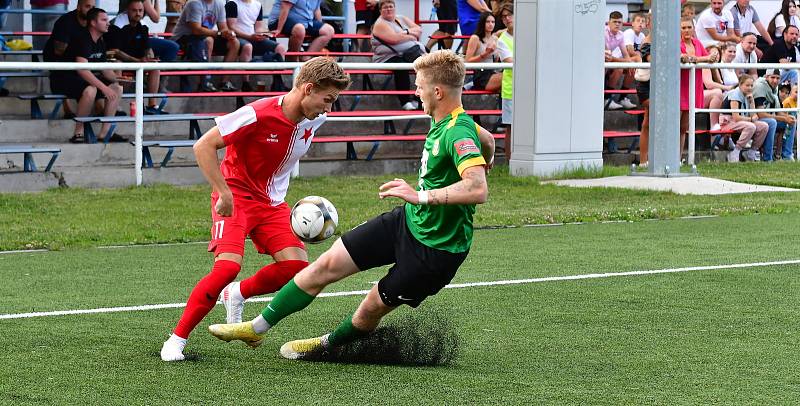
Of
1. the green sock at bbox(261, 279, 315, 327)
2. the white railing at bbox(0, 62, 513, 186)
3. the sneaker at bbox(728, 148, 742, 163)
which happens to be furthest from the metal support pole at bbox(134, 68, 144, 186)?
the sneaker at bbox(728, 148, 742, 163)

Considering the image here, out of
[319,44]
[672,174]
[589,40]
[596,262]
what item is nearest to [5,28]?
[319,44]

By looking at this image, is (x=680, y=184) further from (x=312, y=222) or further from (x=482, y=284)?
(x=312, y=222)

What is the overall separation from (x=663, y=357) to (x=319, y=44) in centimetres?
1365

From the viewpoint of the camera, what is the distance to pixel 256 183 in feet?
23.9

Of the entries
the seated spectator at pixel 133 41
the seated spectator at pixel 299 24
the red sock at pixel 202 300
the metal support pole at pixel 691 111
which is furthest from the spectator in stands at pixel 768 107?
the red sock at pixel 202 300

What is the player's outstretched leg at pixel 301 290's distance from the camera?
21.4 feet

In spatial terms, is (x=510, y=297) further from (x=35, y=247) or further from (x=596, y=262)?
(x=35, y=247)

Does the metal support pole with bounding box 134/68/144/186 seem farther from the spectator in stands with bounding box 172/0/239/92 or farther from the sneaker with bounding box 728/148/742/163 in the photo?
the sneaker with bounding box 728/148/742/163

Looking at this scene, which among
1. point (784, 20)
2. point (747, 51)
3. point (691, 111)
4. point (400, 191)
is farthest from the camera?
point (784, 20)

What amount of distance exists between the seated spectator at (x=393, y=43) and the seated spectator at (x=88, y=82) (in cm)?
420

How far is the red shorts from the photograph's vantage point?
699 centimetres

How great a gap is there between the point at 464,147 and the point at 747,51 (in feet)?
54.3

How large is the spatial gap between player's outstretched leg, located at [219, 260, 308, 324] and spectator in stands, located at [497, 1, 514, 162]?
11.2 meters

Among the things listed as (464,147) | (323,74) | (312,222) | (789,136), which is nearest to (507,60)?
(789,136)
